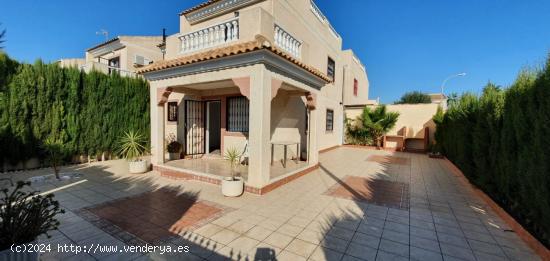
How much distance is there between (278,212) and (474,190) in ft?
19.1

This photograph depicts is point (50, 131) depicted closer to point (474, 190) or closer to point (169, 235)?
point (169, 235)

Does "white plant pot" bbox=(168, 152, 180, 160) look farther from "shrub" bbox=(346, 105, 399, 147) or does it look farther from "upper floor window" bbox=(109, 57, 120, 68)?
"shrub" bbox=(346, 105, 399, 147)

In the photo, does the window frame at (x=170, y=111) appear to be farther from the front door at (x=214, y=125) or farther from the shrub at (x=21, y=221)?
the shrub at (x=21, y=221)

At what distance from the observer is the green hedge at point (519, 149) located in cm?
332

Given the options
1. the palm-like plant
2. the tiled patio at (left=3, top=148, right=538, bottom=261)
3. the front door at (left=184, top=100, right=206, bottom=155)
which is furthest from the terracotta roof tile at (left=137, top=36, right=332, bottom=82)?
the palm-like plant

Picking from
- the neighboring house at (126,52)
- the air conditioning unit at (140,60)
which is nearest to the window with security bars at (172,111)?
the neighboring house at (126,52)

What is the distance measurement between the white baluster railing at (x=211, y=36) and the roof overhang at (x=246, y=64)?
902 millimetres

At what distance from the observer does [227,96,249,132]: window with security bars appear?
29.9 feet

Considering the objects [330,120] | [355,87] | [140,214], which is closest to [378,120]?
[330,120]

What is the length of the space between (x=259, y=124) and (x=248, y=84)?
1033 mm

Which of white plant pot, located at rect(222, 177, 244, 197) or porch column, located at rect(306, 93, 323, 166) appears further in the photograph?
porch column, located at rect(306, 93, 323, 166)

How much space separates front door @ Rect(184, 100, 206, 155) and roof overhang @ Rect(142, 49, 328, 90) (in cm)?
228

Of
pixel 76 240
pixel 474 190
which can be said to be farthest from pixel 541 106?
pixel 76 240

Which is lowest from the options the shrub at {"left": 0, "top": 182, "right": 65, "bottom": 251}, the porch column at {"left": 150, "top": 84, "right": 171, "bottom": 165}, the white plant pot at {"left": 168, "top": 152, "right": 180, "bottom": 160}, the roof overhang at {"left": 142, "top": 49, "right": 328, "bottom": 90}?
the white plant pot at {"left": 168, "top": 152, "right": 180, "bottom": 160}
